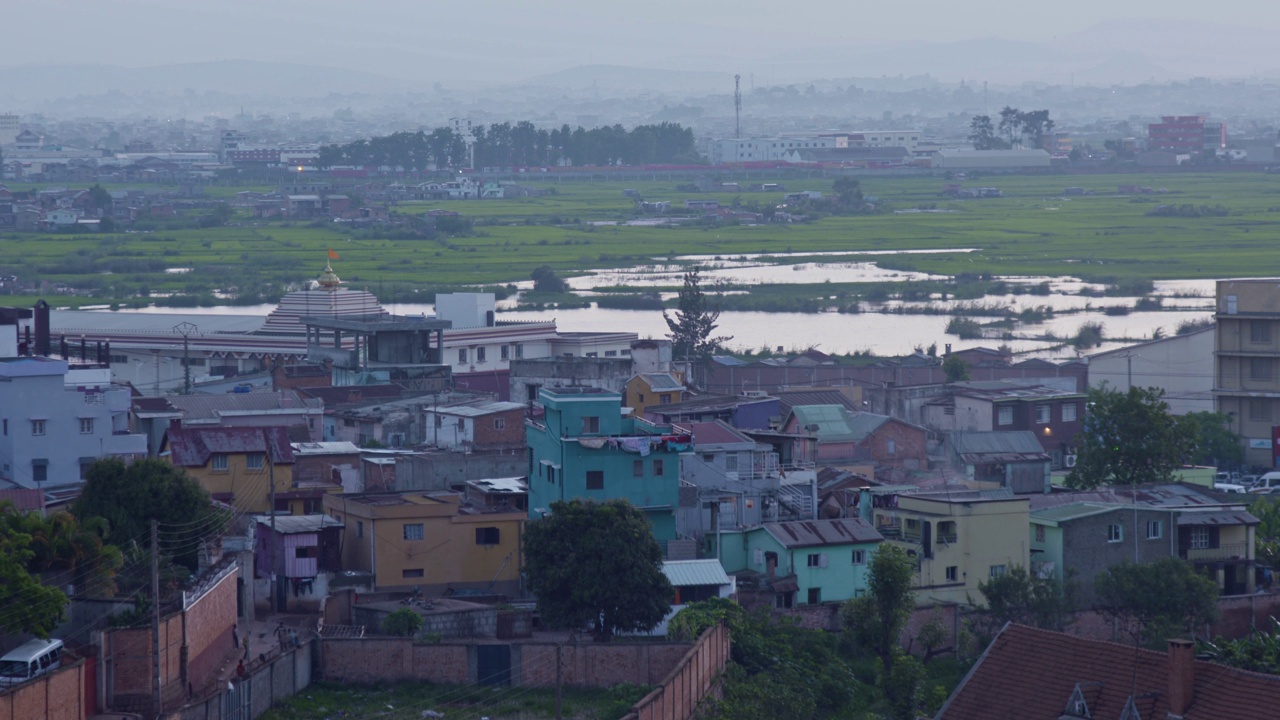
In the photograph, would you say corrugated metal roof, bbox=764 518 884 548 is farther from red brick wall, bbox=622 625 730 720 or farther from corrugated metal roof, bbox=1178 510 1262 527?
corrugated metal roof, bbox=1178 510 1262 527

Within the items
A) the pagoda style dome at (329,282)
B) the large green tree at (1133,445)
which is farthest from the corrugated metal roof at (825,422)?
the pagoda style dome at (329,282)

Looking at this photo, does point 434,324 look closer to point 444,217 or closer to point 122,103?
point 444,217

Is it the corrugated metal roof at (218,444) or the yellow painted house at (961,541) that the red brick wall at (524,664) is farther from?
the corrugated metal roof at (218,444)

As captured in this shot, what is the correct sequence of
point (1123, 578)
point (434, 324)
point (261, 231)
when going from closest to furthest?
1. point (1123, 578)
2. point (434, 324)
3. point (261, 231)

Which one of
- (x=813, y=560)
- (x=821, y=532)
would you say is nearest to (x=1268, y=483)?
(x=821, y=532)

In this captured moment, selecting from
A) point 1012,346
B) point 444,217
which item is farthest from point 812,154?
point 1012,346

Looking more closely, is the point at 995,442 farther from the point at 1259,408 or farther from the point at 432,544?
the point at 432,544
